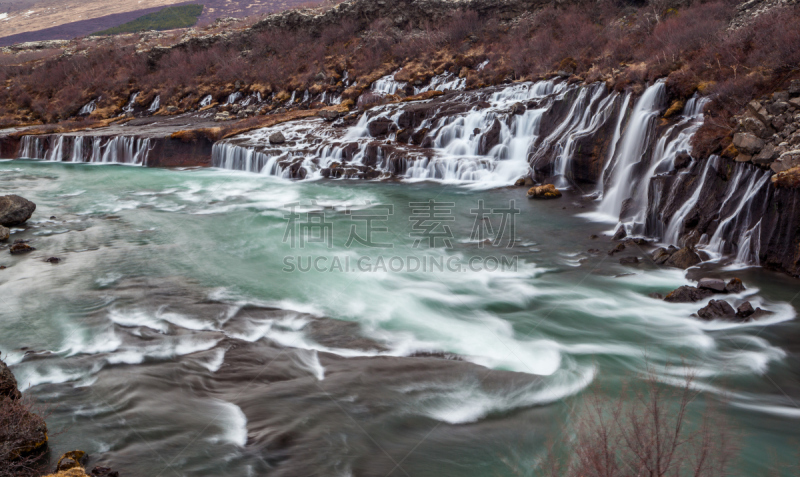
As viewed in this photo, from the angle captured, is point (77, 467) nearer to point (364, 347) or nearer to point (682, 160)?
point (364, 347)

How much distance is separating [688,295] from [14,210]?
707 inches

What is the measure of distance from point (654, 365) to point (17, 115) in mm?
47497

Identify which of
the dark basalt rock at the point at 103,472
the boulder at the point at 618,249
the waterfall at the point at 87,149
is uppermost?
the waterfall at the point at 87,149

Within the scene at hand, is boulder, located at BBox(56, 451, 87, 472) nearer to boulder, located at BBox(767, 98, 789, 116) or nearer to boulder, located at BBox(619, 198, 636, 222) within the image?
boulder, located at BBox(619, 198, 636, 222)

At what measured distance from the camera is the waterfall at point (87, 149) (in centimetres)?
2741

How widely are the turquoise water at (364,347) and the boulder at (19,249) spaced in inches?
13.4

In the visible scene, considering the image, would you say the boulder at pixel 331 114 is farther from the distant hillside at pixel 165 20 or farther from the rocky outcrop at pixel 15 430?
the distant hillside at pixel 165 20

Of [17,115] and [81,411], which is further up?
[17,115]

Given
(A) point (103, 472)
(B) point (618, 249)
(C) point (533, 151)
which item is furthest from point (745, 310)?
(C) point (533, 151)

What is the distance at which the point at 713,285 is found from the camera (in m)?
9.43

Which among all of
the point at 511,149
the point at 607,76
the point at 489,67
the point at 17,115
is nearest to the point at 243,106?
the point at 489,67

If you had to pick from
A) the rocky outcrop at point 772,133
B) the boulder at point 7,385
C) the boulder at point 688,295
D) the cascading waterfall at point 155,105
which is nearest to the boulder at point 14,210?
the boulder at point 7,385

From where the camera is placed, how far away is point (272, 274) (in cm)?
1183

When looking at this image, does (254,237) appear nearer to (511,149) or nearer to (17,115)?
(511,149)
